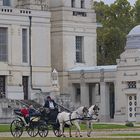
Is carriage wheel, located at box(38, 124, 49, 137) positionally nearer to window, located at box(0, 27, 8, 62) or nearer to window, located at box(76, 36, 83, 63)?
window, located at box(0, 27, 8, 62)

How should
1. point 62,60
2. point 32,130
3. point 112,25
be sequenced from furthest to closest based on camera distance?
1. point 112,25
2. point 62,60
3. point 32,130

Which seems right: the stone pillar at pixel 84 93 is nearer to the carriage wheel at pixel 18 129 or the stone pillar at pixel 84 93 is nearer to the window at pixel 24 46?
the window at pixel 24 46

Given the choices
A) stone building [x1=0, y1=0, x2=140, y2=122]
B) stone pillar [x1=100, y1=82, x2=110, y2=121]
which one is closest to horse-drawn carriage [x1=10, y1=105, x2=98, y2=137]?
stone building [x1=0, y1=0, x2=140, y2=122]

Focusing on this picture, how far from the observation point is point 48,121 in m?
52.8

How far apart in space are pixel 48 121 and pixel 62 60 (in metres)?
46.5

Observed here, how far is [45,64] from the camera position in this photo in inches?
3794

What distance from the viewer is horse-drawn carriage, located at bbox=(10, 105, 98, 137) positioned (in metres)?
51.6

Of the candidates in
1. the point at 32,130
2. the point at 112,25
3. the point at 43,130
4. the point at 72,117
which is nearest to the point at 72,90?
the point at 112,25

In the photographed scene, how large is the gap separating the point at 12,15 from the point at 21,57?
Answer: 15.2 ft

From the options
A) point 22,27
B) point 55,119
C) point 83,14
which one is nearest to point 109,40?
point 83,14

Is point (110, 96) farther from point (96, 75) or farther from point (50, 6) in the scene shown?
point (50, 6)

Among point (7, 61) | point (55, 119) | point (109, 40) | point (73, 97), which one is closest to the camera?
point (55, 119)

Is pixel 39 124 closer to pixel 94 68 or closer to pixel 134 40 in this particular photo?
pixel 134 40

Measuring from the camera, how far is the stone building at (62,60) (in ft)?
295
